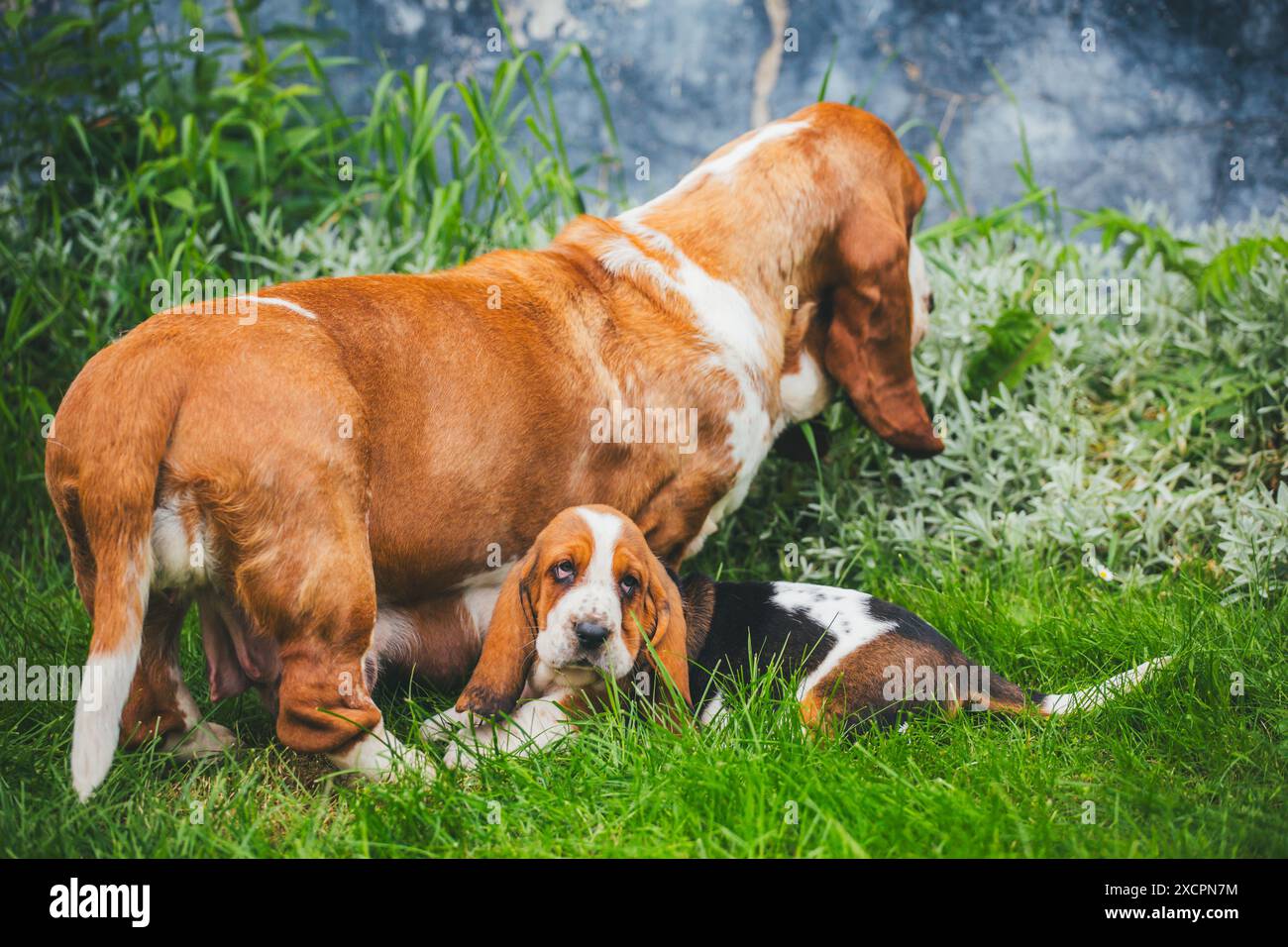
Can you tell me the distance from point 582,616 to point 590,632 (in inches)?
1.6

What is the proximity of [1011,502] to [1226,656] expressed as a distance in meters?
1.23

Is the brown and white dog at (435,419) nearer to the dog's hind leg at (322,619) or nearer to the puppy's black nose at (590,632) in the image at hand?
the dog's hind leg at (322,619)

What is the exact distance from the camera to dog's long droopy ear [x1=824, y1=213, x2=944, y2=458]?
326 cm

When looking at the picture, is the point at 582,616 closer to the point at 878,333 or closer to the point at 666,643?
the point at 666,643

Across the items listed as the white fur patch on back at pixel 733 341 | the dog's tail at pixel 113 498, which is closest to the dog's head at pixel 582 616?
the white fur patch on back at pixel 733 341

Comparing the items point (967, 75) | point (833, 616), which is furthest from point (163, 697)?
point (967, 75)

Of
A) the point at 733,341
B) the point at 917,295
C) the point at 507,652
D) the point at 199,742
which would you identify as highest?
the point at 917,295

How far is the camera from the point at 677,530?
10.2 ft

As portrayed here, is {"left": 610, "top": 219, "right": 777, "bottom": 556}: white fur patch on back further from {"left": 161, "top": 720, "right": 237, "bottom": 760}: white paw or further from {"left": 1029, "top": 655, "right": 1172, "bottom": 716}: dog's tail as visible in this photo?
{"left": 161, "top": 720, "right": 237, "bottom": 760}: white paw

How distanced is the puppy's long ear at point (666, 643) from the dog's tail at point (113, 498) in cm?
109

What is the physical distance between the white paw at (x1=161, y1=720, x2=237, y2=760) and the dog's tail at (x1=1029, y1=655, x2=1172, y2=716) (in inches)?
78.9

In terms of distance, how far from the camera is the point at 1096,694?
2.86 meters
